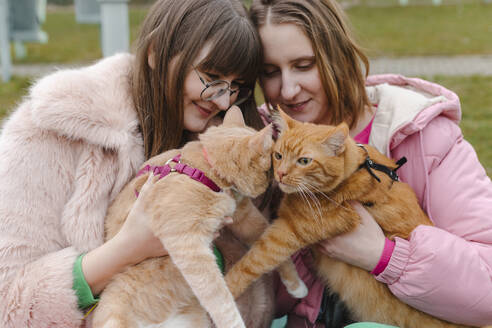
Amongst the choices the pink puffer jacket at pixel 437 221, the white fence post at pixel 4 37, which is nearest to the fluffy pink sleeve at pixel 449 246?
the pink puffer jacket at pixel 437 221

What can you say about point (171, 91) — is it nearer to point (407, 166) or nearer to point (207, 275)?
point (207, 275)

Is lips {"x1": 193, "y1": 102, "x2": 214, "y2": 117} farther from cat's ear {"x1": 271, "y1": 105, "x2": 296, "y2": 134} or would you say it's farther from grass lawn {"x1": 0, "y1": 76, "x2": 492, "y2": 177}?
grass lawn {"x1": 0, "y1": 76, "x2": 492, "y2": 177}

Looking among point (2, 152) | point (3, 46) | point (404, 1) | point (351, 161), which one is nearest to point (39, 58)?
point (3, 46)

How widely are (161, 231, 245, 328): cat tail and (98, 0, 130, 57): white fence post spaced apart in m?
2.54

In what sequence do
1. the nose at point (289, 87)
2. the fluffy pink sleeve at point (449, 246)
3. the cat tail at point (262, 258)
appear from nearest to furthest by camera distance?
the fluffy pink sleeve at point (449, 246) → the cat tail at point (262, 258) → the nose at point (289, 87)

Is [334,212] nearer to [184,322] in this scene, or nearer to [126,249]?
[184,322]

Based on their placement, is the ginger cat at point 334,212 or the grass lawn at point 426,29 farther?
the grass lawn at point 426,29

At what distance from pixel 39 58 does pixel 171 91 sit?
9330 millimetres

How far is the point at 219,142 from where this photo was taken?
2.14m

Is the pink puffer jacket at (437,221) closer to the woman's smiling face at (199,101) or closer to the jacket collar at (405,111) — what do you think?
the jacket collar at (405,111)

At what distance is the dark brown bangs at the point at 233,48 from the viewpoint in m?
2.21

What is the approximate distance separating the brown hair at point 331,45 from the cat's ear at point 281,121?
29 cm

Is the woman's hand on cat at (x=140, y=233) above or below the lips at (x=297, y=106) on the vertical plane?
below

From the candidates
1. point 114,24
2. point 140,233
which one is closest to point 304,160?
point 140,233
